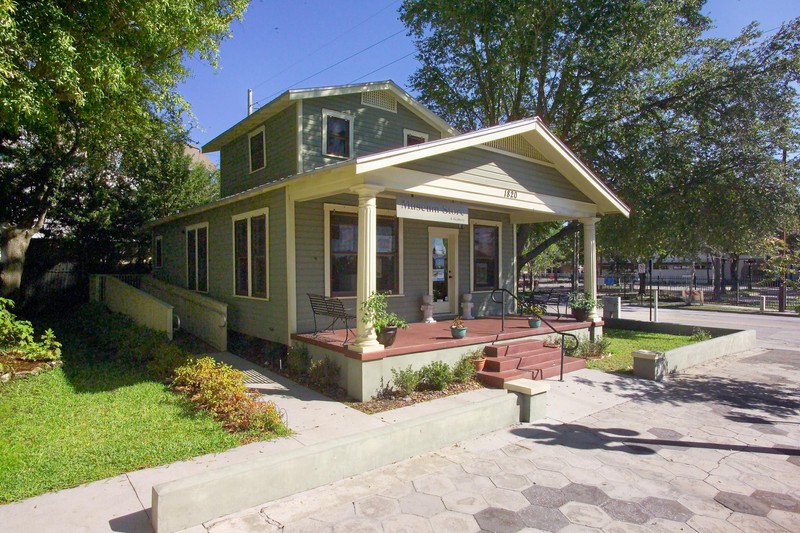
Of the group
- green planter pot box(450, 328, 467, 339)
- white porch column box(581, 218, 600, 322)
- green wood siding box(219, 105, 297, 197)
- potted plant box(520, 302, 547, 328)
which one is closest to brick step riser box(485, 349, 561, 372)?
green planter pot box(450, 328, 467, 339)

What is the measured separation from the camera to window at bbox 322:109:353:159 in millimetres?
10016

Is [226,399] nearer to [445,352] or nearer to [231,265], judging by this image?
[445,352]

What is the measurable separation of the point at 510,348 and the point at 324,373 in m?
3.48

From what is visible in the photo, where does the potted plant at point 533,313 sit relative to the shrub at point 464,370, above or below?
above

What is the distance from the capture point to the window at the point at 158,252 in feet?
50.0

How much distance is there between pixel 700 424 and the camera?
20.4ft

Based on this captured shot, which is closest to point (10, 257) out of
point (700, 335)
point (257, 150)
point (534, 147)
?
point (257, 150)

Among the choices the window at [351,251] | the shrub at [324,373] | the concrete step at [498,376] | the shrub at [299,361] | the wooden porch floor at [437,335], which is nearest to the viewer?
the wooden porch floor at [437,335]

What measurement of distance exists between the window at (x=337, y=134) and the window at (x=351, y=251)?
1647 mm

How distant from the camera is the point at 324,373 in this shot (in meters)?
7.45

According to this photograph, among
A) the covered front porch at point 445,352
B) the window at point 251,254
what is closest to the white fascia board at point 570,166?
the covered front porch at point 445,352

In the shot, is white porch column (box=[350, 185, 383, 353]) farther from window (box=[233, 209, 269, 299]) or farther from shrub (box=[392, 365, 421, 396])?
window (box=[233, 209, 269, 299])

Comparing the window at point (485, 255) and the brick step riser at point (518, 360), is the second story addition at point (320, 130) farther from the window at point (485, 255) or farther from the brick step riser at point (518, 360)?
the brick step riser at point (518, 360)

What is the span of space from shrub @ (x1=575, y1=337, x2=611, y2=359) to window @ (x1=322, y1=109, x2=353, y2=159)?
670cm
